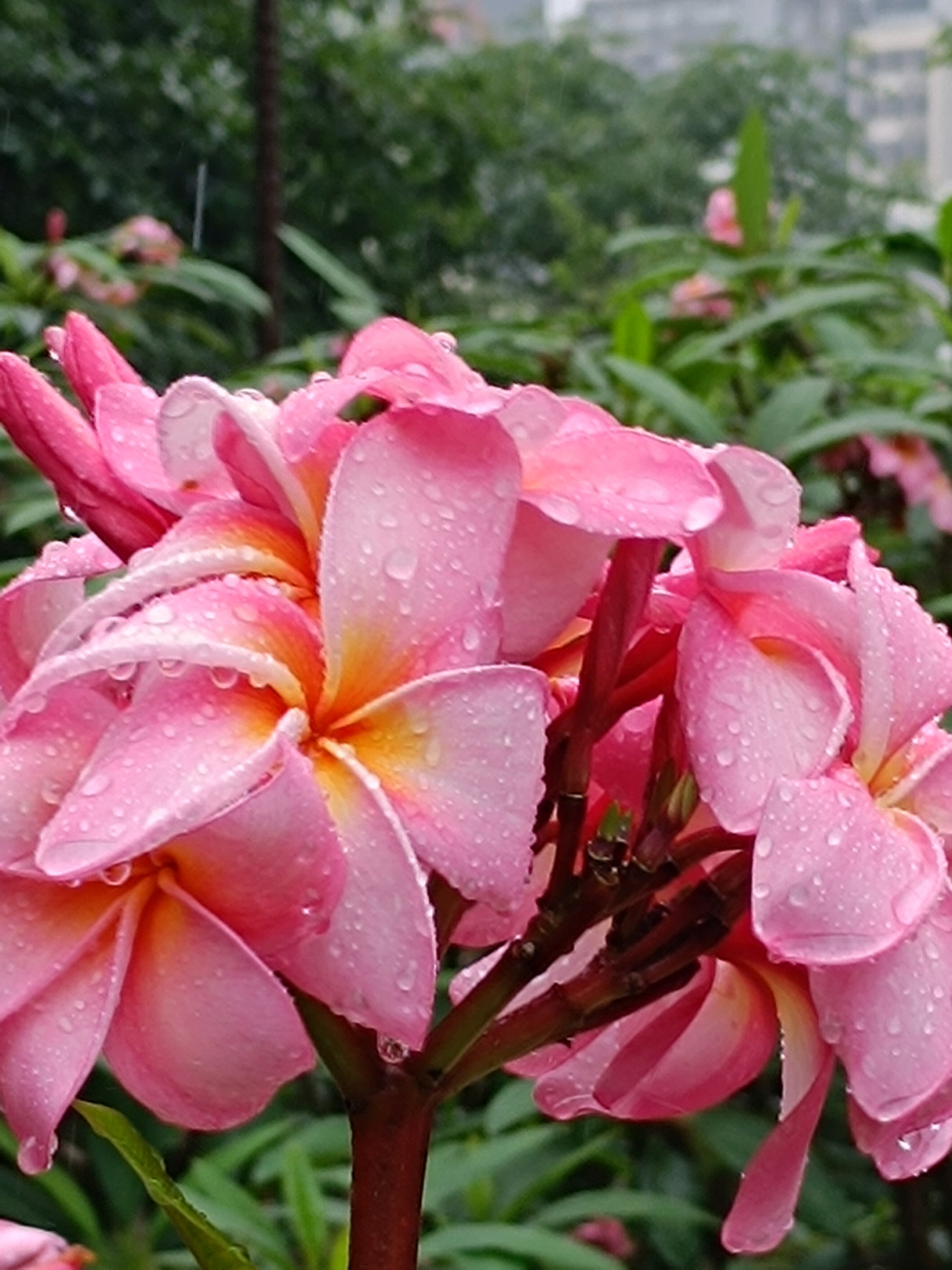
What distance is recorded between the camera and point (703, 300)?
6.39ft

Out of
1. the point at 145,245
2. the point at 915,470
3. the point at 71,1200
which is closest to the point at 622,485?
the point at 71,1200

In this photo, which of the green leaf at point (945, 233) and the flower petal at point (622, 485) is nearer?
the flower petal at point (622, 485)

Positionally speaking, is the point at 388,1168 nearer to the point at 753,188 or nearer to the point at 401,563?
the point at 401,563

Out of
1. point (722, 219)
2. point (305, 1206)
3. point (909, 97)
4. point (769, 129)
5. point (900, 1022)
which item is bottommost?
point (909, 97)

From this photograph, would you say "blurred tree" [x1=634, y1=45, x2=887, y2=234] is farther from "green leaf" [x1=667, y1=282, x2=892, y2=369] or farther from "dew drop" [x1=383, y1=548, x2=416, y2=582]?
"dew drop" [x1=383, y1=548, x2=416, y2=582]

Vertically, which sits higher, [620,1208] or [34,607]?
[34,607]

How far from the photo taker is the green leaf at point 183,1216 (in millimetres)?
382

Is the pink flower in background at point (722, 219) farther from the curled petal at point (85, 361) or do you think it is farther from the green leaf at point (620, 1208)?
the curled petal at point (85, 361)

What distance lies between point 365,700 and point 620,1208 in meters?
0.88

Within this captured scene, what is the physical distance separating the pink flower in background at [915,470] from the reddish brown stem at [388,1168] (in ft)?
3.77

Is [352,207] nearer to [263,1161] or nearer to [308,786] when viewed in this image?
[263,1161]

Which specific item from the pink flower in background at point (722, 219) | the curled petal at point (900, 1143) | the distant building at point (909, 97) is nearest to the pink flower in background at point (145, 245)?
the pink flower in background at point (722, 219)

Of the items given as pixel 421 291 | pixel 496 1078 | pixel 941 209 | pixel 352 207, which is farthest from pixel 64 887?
pixel 421 291

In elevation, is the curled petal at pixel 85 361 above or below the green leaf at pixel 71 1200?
above
